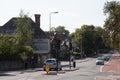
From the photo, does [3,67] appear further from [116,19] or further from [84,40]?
[84,40]

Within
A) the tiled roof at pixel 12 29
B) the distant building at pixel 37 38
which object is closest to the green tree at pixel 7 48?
the distant building at pixel 37 38

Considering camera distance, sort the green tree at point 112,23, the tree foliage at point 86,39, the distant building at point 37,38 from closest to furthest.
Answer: the green tree at point 112,23
the distant building at point 37,38
the tree foliage at point 86,39

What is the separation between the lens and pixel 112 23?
132 feet

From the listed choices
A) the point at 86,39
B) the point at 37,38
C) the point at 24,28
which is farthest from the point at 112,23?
the point at 86,39

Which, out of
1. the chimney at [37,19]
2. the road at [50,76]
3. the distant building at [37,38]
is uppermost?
the chimney at [37,19]

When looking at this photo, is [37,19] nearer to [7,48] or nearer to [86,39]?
[7,48]

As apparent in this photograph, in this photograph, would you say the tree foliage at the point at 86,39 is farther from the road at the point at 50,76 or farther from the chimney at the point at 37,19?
the road at the point at 50,76

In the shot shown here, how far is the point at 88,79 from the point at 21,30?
38.5m

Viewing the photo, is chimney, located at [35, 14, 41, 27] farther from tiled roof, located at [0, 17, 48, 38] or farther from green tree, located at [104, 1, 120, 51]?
green tree, located at [104, 1, 120, 51]

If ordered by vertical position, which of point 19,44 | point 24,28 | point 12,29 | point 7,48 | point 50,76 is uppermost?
point 12,29

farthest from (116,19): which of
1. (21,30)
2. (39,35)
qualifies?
(39,35)

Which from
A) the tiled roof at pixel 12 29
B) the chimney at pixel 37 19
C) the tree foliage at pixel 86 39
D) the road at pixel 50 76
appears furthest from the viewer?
the tree foliage at pixel 86 39

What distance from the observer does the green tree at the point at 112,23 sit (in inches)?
1545

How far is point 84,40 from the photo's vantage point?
511ft
